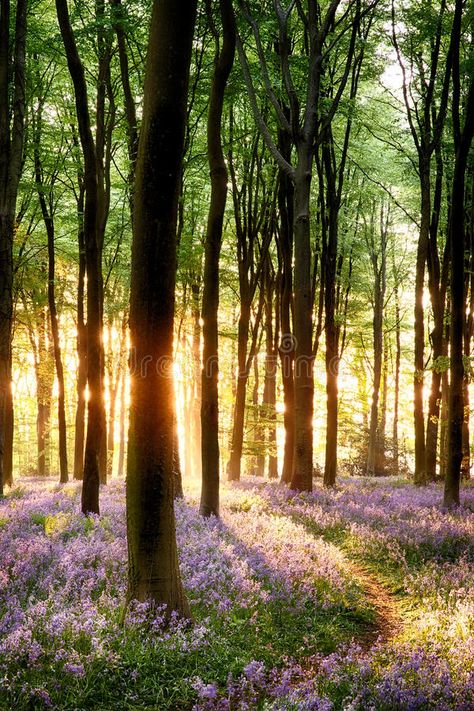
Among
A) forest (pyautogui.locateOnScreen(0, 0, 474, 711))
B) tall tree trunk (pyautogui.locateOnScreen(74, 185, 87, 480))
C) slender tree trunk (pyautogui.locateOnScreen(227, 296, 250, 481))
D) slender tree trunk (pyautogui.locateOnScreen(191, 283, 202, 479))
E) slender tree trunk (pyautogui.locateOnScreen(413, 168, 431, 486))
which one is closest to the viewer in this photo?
forest (pyautogui.locateOnScreen(0, 0, 474, 711))

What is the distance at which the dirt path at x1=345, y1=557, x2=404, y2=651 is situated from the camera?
239 inches

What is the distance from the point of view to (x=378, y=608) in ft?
22.9

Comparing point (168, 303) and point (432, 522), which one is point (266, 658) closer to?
point (168, 303)

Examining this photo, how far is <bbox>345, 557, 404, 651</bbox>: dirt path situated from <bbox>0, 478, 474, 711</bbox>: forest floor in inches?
1.1

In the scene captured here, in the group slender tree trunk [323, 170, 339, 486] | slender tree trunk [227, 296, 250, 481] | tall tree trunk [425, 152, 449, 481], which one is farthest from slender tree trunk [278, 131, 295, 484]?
tall tree trunk [425, 152, 449, 481]

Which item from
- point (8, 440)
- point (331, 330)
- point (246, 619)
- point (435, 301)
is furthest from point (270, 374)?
point (246, 619)

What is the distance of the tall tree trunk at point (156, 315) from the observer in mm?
4996

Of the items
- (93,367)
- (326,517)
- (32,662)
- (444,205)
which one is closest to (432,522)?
(326,517)

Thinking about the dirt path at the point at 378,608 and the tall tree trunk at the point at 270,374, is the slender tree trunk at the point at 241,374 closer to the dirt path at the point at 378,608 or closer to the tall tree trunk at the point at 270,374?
the tall tree trunk at the point at 270,374

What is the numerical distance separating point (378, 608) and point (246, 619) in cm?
219

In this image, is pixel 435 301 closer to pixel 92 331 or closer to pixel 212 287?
pixel 212 287

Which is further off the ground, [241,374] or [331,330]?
[331,330]

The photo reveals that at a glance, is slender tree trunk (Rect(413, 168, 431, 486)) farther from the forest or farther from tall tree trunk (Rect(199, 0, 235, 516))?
tall tree trunk (Rect(199, 0, 235, 516))

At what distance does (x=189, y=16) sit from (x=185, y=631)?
5.81 m
